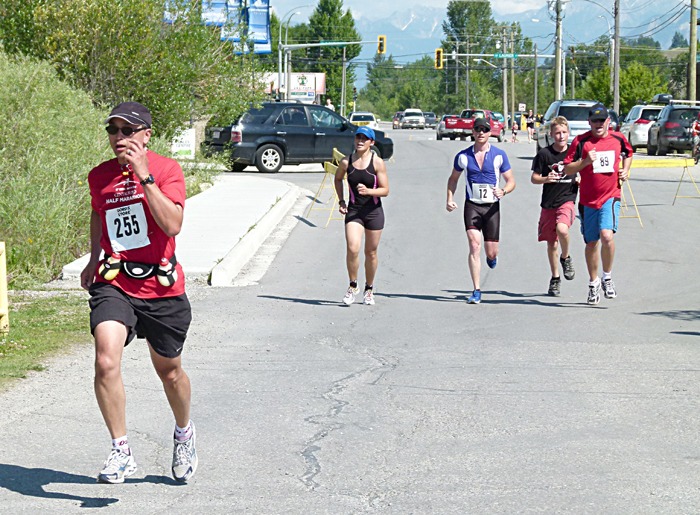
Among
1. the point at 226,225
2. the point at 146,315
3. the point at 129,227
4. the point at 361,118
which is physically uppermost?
the point at 361,118

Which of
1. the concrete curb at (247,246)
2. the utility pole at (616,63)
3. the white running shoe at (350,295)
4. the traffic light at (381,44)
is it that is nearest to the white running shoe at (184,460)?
the white running shoe at (350,295)

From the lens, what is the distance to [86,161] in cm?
1616

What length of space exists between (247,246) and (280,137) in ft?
48.4

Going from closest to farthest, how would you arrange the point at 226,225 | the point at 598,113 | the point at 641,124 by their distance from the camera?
the point at 598,113 < the point at 226,225 < the point at 641,124

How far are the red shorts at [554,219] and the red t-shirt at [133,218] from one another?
751 centimetres

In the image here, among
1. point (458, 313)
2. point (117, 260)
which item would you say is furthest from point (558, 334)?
point (117, 260)

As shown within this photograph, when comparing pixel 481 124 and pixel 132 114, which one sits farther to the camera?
pixel 481 124

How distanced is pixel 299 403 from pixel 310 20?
129 metres

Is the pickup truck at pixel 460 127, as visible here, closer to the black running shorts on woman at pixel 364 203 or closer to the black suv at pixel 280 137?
the black suv at pixel 280 137

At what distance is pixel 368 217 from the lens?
38.6 ft

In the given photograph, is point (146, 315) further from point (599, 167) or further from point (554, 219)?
point (554, 219)

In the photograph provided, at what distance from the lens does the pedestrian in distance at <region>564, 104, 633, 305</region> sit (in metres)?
11.5

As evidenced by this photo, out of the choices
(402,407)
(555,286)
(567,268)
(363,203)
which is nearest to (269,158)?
(567,268)

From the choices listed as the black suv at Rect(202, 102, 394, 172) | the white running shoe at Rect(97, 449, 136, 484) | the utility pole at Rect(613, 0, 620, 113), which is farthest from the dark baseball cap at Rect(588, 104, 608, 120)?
the utility pole at Rect(613, 0, 620, 113)
